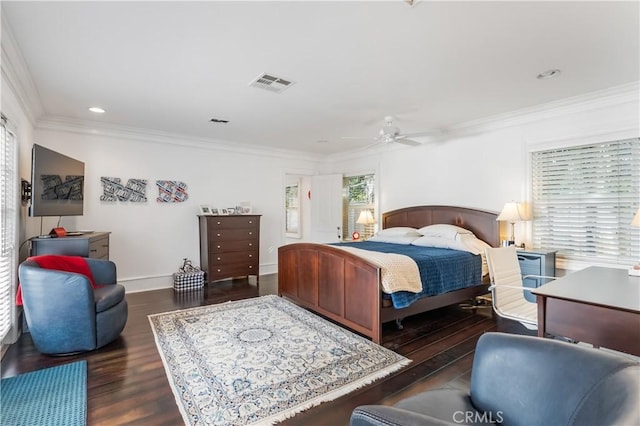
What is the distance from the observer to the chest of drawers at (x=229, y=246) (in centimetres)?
525

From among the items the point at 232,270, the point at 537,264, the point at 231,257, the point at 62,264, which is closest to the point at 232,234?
the point at 231,257

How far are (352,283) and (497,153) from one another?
295cm

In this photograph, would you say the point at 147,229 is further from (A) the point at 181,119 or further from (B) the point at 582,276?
(B) the point at 582,276

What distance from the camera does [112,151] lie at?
4.85 metres

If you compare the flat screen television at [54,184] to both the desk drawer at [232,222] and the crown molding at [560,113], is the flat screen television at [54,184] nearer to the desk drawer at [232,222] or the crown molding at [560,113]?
the desk drawer at [232,222]

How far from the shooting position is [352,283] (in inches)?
126

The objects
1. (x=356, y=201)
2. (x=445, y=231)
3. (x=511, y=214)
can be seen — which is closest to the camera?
(x=511, y=214)

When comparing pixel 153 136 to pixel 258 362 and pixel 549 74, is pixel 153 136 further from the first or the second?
pixel 549 74

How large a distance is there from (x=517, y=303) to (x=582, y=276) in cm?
76

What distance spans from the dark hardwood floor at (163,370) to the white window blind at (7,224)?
368 mm

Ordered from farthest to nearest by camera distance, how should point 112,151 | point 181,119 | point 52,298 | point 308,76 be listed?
point 112,151 → point 181,119 → point 308,76 → point 52,298

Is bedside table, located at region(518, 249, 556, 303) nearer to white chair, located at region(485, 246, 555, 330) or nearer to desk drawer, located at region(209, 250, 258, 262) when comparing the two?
white chair, located at region(485, 246, 555, 330)

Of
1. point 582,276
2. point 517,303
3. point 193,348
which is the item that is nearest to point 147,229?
point 193,348

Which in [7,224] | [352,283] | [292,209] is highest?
[292,209]
